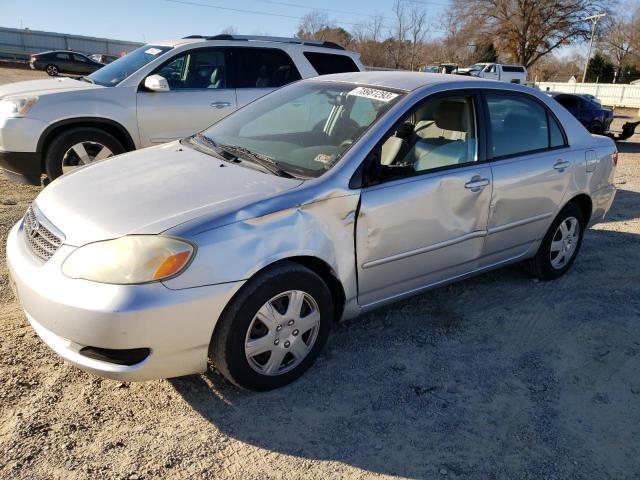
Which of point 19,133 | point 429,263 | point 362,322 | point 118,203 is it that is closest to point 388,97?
point 429,263

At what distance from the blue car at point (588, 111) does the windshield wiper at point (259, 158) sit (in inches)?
568

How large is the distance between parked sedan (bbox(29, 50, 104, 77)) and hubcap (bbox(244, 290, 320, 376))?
33.8 meters

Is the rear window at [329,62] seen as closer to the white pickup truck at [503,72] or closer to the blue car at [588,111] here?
the blue car at [588,111]

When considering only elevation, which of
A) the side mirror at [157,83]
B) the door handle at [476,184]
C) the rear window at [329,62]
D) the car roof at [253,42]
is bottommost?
the door handle at [476,184]

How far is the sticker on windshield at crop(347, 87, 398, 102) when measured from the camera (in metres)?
3.34

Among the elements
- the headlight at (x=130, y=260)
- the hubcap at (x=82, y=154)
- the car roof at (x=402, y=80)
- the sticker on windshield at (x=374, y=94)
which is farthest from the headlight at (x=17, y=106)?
the headlight at (x=130, y=260)

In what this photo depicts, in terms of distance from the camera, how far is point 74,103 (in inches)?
220

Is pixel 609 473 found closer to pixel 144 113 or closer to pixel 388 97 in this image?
pixel 388 97

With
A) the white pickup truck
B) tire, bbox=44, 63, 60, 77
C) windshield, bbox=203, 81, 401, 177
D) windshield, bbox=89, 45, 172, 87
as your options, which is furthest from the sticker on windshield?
tire, bbox=44, 63, 60, 77

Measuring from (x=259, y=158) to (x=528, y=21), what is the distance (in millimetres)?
47542

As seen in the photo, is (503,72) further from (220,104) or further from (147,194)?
(147,194)

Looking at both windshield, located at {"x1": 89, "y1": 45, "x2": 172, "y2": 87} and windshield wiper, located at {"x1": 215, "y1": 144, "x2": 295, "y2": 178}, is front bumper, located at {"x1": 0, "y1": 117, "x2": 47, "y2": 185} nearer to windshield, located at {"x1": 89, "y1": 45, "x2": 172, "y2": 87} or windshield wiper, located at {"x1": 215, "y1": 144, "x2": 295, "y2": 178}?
windshield, located at {"x1": 89, "y1": 45, "x2": 172, "y2": 87}

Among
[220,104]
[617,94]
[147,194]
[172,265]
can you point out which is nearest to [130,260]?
[172,265]

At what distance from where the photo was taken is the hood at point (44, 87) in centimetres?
570
